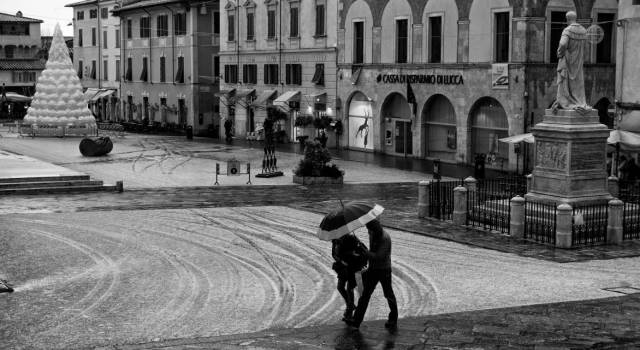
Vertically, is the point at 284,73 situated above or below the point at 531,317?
above

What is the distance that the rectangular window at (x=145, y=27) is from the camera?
257 ft

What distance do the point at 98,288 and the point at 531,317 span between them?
737 cm

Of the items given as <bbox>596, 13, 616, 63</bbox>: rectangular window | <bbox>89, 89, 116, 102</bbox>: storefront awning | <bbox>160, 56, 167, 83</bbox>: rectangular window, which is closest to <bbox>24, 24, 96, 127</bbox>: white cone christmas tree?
<bbox>160, 56, 167, 83</bbox>: rectangular window

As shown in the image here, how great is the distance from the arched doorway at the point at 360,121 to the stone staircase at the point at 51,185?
840 inches

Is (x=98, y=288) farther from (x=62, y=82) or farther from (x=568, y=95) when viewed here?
(x=62, y=82)

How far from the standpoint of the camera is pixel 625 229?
22812mm

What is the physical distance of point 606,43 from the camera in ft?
143

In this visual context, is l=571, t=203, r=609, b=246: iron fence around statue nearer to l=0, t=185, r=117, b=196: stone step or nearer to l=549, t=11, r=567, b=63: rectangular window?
l=0, t=185, r=117, b=196: stone step

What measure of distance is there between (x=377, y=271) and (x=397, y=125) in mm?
37634

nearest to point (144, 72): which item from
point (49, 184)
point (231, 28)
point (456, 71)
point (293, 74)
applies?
point (231, 28)

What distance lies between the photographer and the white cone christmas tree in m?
63.9

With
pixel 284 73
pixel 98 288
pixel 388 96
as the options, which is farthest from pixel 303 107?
pixel 98 288

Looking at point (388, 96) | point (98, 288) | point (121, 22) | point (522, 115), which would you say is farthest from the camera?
point (121, 22)

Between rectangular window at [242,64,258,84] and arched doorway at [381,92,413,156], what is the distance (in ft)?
47.0
